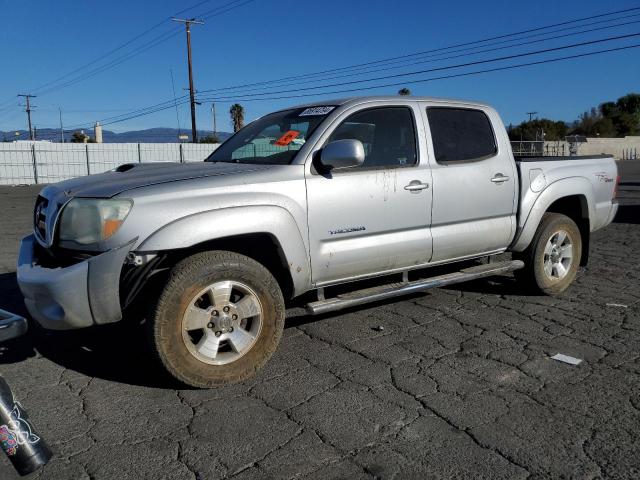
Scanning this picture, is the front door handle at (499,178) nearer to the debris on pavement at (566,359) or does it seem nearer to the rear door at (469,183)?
the rear door at (469,183)

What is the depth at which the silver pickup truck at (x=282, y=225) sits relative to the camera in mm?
3266

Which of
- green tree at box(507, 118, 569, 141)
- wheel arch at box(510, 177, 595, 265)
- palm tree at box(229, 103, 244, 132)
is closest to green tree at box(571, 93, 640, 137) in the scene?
green tree at box(507, 118, 569, 141)

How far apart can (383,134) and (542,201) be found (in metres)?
1.79

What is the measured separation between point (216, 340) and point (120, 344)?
1.23 metres

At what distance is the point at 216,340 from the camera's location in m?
3.49

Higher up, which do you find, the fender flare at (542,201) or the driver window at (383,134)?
the driver window at (383,134)

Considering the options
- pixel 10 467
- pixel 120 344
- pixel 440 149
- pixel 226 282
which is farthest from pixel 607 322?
pixel 10 467

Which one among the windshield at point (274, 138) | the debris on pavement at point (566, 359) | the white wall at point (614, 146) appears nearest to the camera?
the debris on pavement at point (566, 359)

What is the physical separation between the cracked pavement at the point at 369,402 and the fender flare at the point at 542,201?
66 centimetres

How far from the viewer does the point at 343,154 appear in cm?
373

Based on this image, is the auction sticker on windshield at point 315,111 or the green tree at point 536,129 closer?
the auction sticker on windshield at point 315,111

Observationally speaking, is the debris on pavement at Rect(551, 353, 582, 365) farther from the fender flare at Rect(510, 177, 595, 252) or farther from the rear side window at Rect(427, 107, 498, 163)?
the rear side window at Rect(427, 107, 498, 163)

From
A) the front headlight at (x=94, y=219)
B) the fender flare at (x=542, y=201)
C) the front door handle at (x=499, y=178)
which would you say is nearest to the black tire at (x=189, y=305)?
the front headlight at (x=94, y=219)

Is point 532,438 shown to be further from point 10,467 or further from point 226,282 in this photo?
point 10,467
